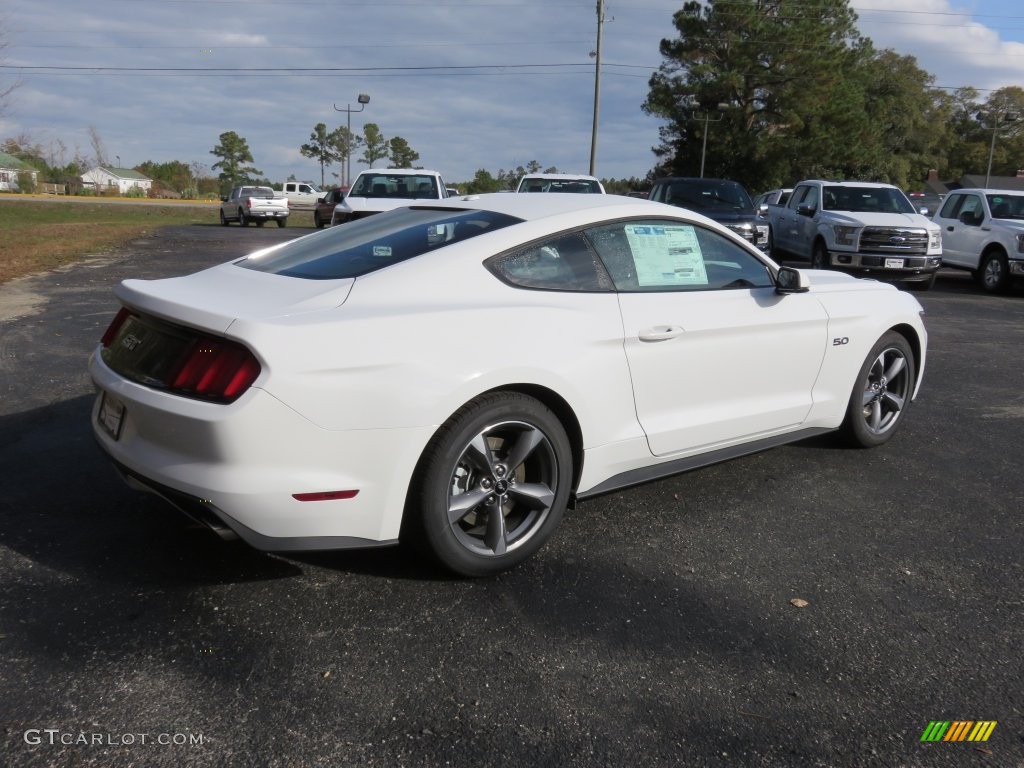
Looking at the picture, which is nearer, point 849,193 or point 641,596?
point 641,596

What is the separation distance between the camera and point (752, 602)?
3365 mm

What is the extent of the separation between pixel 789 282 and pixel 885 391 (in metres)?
1.38

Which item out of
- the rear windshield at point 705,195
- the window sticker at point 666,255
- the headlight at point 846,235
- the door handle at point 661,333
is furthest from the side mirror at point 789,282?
the rear windshield at point 705,195

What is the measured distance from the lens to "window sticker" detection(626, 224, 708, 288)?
4051 millimetres

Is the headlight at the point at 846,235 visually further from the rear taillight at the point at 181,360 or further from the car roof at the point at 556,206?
the rear taillight at the point at 181,360

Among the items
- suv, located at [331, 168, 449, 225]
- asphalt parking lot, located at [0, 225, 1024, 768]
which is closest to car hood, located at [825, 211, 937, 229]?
suv, located at [331, 168, 449, 225]

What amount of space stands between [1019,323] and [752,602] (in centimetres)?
1026

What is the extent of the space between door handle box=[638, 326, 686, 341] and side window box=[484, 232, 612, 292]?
0.25 m

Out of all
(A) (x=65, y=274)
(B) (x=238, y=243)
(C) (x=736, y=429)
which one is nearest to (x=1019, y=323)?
(C) (x=736, y=429)

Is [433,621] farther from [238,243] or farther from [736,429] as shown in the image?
[238,243]

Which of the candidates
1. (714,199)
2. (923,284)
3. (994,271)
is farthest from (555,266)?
(994,271)

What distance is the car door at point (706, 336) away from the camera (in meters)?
3.89

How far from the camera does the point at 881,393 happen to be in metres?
5.34

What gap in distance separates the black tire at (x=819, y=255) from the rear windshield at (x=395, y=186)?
7221 mm
